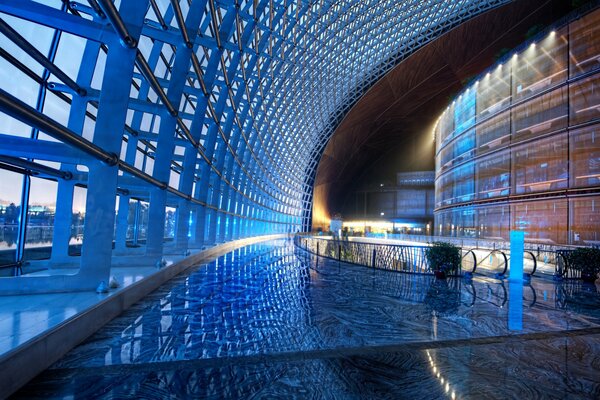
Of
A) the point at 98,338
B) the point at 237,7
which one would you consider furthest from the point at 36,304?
the point at 237,7

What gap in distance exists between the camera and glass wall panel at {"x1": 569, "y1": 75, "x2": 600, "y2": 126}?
18344mm

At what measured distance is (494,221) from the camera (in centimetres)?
2577

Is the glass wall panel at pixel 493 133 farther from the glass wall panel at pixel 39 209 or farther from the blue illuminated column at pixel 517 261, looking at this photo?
the glass wall panel at pixel 39 209

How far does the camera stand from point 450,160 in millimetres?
34844

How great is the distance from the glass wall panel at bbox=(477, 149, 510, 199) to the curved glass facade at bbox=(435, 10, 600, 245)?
7 centimetres

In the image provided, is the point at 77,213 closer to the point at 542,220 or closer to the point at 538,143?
the point at 542,220

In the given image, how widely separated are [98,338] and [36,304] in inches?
46.6

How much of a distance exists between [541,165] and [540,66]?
6.33 metres

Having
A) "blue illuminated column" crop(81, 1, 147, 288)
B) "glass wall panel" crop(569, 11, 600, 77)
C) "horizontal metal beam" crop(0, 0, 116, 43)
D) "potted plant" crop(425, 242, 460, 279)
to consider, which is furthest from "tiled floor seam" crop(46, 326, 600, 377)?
"glass wall panel" crop(569, 11, 600, 77)

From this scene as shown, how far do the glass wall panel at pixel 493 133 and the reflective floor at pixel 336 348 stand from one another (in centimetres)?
1973

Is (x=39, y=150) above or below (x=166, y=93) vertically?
below

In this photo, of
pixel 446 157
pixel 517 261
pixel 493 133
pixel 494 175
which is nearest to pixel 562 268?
pixel 517 261

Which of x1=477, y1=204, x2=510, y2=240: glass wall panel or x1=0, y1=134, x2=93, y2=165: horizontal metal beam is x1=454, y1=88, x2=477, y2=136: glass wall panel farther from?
x1=0, y1=134, x2=93, y2=165: horizontal metal beam

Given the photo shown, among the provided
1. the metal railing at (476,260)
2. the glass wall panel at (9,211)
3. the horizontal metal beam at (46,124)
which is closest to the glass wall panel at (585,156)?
the metal railing at (476,260)
